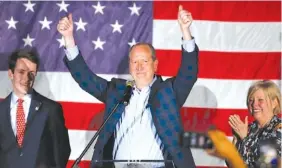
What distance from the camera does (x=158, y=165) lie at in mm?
2979

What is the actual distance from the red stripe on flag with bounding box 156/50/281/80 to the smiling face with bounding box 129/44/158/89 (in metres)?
0.78

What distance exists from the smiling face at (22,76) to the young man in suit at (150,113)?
36 centimetres

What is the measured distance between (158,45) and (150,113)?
924 millimetres

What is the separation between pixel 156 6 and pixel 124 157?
1258mm

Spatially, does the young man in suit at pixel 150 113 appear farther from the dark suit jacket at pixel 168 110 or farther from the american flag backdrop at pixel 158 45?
the american flag backdrop at pixel 158 45

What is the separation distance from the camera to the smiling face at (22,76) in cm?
343

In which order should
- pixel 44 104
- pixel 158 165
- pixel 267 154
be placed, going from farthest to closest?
pixel 44 104 < pixel 158 165 < pixel 267 154

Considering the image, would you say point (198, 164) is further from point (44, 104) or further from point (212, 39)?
point (44, 104)

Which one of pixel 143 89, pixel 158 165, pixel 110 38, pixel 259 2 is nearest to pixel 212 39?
pixel 259 2

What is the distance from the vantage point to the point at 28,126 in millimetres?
3328

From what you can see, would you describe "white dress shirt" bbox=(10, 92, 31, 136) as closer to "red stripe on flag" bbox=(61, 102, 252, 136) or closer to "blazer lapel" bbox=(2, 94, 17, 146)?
"blazer lapel" bbox=(2, 94, 17, 146)

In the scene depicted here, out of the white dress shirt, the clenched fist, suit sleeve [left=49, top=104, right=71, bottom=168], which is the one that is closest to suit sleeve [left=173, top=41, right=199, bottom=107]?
the clenched fist

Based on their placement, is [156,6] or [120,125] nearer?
[120,125]

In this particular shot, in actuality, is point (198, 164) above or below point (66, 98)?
below
